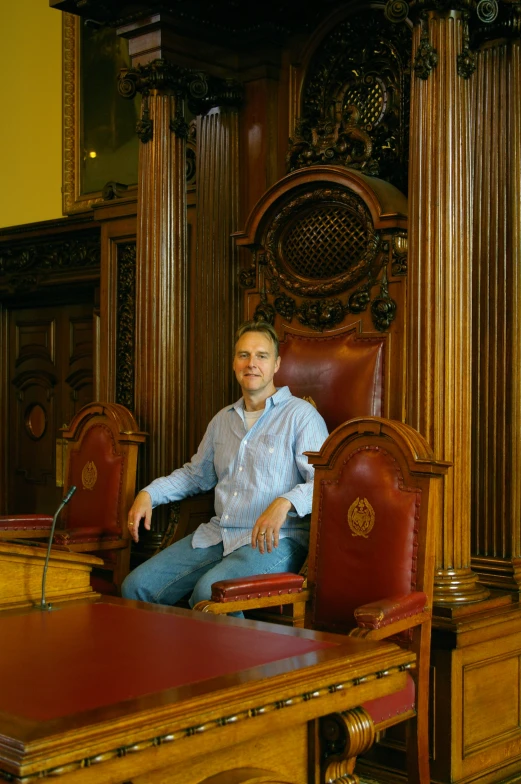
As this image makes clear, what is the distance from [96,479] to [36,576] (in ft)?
5.96

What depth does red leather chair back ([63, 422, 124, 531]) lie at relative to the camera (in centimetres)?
451

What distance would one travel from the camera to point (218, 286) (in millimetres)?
4852

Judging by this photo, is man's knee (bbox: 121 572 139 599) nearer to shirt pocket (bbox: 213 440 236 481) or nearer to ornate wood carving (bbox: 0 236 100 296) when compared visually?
shirt pocket (bbox: 213 440 236 481)

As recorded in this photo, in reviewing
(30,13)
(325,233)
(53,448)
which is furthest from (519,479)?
(30,13)

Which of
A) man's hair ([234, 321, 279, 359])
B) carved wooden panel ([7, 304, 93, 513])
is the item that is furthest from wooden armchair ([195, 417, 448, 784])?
carved wooden panel ([7, 304, 93, 513])

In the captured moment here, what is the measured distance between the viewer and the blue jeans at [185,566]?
12.4ft

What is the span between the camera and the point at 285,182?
14.5ft

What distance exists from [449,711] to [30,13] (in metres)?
5.25

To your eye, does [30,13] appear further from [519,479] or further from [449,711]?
[449,711]

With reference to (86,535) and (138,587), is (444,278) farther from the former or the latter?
(86,535)

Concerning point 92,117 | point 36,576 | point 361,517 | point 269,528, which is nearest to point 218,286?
point 269,528

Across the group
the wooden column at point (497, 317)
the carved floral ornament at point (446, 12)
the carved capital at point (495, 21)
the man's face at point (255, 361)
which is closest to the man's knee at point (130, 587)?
the man's face at point (255, 361)

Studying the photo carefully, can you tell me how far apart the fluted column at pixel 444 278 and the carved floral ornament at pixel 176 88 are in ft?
4.09

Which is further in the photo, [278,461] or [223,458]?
[223,458]
